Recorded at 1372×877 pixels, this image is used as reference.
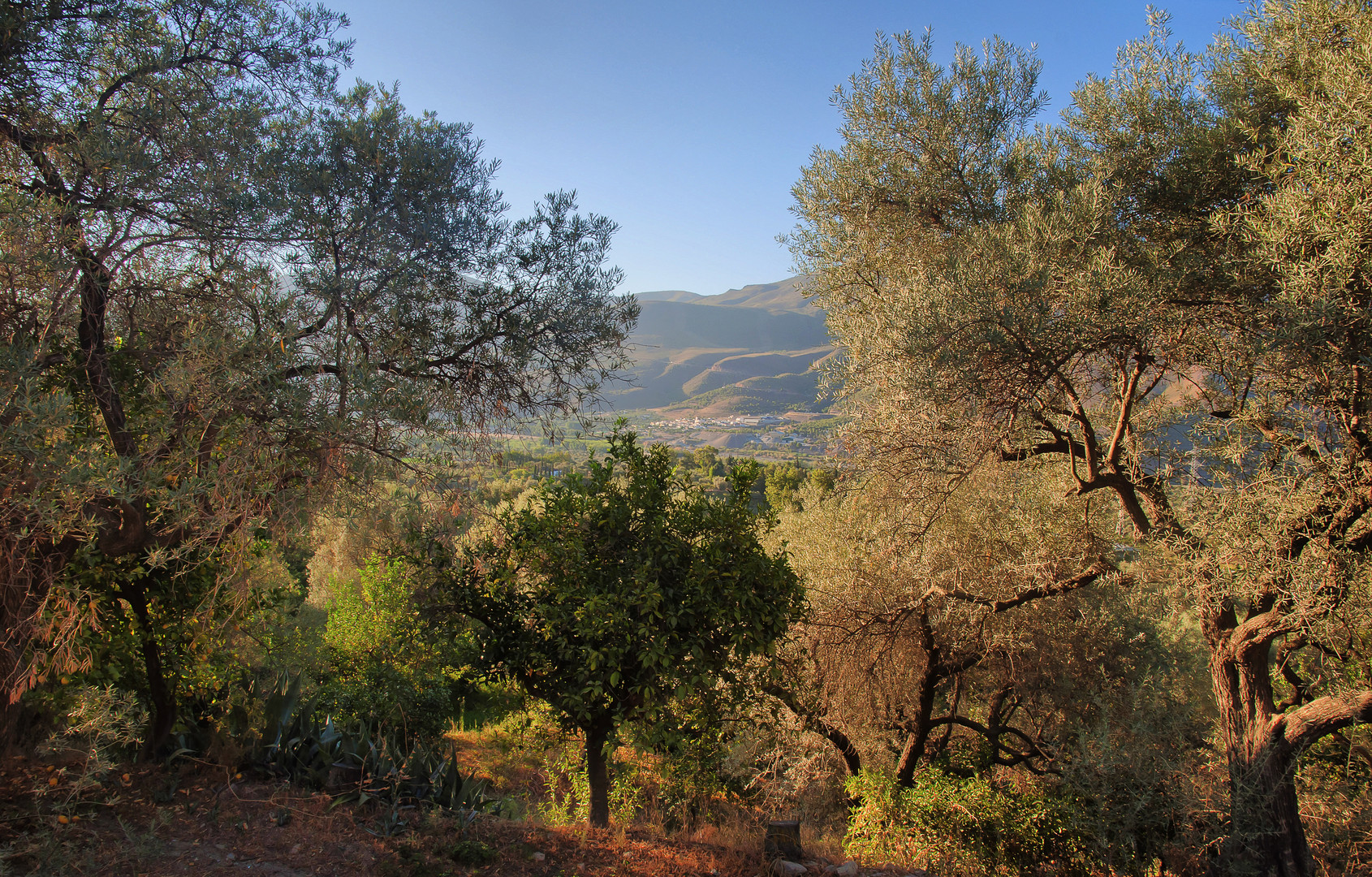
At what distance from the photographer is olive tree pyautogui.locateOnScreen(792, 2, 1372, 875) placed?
5492 mm

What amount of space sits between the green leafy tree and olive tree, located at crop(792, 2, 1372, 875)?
2324 millimetres

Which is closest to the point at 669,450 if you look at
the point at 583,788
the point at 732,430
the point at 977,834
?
the point at 977,834

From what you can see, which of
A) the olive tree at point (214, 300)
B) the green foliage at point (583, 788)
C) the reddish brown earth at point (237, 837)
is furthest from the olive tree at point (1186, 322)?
the green foliage at point (583, 788)

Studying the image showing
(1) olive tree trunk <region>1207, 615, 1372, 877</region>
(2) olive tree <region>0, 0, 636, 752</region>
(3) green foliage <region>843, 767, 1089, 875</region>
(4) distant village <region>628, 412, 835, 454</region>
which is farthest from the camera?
(4) distant village <region>628, 412, 835, 454</region>

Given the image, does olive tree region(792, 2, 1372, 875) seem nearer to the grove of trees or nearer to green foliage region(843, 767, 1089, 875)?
the grove of trees

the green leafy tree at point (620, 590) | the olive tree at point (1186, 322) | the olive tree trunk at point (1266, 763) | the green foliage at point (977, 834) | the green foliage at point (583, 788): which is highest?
the olive tree at point (1186, 322)

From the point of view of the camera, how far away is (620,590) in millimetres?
5914

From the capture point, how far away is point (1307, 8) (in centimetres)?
600

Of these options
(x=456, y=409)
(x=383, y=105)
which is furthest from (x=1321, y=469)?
(x=383, y=105)

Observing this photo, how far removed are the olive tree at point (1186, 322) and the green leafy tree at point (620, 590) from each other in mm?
2324

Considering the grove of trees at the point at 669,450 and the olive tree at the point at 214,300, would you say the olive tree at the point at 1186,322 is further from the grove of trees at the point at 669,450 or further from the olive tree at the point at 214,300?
the olive tree at the point at 214,300

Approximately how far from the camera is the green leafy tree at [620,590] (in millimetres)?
5844

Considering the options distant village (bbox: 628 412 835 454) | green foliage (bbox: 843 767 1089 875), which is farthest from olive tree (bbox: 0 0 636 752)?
distant village (bbox: 628 412 835 454)

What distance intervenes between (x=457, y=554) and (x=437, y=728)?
9.19 meters
